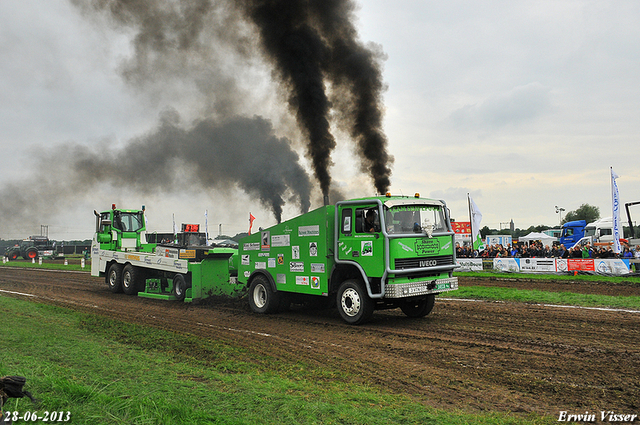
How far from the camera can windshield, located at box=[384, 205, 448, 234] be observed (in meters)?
9.06

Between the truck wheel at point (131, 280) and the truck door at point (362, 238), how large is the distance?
922 cm

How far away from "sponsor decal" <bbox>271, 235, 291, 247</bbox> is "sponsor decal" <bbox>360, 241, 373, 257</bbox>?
2.21 meters

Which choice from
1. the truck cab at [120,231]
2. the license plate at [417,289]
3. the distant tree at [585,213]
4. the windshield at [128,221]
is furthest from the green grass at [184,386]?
the distant tree at [585,213]

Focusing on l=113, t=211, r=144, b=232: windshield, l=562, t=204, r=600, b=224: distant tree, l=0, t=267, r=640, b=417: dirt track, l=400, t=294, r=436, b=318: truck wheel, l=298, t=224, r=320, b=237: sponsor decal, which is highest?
l=562, t=204, r=600, b=224: distant tree

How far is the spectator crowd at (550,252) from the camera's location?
69.7ft

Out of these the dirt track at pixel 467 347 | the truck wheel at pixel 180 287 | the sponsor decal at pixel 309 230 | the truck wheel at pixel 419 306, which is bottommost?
the dirt track at pixel 467 347

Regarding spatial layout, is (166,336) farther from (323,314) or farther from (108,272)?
(108,272)

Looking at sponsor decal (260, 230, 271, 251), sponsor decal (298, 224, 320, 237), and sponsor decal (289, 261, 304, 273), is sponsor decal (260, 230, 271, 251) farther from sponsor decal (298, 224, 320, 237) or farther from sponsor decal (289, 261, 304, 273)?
sponsor decal (298, 224, 320, 237)

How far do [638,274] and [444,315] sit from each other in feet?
46.0

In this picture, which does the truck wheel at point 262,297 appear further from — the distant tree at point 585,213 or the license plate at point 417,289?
the distant tree at point 585,213

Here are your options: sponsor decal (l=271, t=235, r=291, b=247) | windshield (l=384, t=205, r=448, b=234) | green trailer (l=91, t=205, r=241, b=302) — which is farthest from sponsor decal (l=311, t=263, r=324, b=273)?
green trailer (l=91, t=205, r=241, b=302)

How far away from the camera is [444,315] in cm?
1057

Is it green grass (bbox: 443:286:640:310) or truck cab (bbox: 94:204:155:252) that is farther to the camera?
truck cab (bbox: 94:204:155:252)

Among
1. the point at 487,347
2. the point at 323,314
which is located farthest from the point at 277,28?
the point at 487,347
